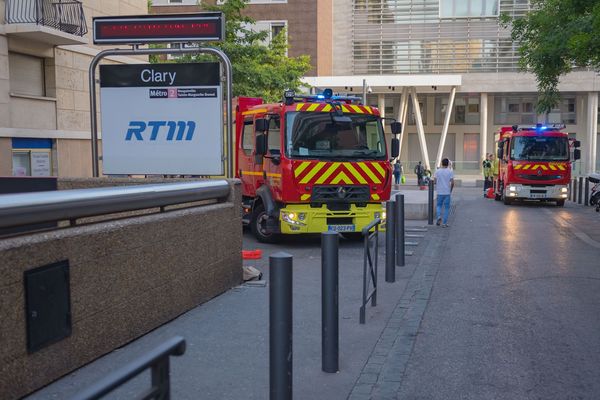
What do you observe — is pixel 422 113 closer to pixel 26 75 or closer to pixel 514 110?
pixel 514 110

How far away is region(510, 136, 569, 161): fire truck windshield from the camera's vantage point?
23797 mm

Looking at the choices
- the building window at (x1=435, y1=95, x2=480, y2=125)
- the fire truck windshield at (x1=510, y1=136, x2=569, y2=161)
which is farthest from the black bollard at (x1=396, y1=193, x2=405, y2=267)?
the building window at (x1=435, y1=95, x2=480, y2=125)

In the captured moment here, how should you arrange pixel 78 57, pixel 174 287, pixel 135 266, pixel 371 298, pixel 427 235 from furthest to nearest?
pixel 78 57 < pixel 427 235 < pixel 371 298 < pixel 174 287 < pixel 135 266

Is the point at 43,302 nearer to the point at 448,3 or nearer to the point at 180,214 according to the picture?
the point at 180,214

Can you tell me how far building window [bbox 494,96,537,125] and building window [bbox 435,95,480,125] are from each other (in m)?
1.70

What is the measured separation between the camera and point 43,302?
482 centimetres

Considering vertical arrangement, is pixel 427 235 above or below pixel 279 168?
below

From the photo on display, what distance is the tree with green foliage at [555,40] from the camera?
52.3 feet

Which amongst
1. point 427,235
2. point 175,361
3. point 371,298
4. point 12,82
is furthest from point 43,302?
point 12,82

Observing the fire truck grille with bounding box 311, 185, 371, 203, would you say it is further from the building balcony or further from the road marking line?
the building balcony

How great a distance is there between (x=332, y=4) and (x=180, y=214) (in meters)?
49.1

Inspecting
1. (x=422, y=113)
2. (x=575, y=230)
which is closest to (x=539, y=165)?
(x=575, y=230)

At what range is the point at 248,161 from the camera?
14078 mm

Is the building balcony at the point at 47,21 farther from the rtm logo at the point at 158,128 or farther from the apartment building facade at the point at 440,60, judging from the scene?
the apartment building facade at the point at 440,60
